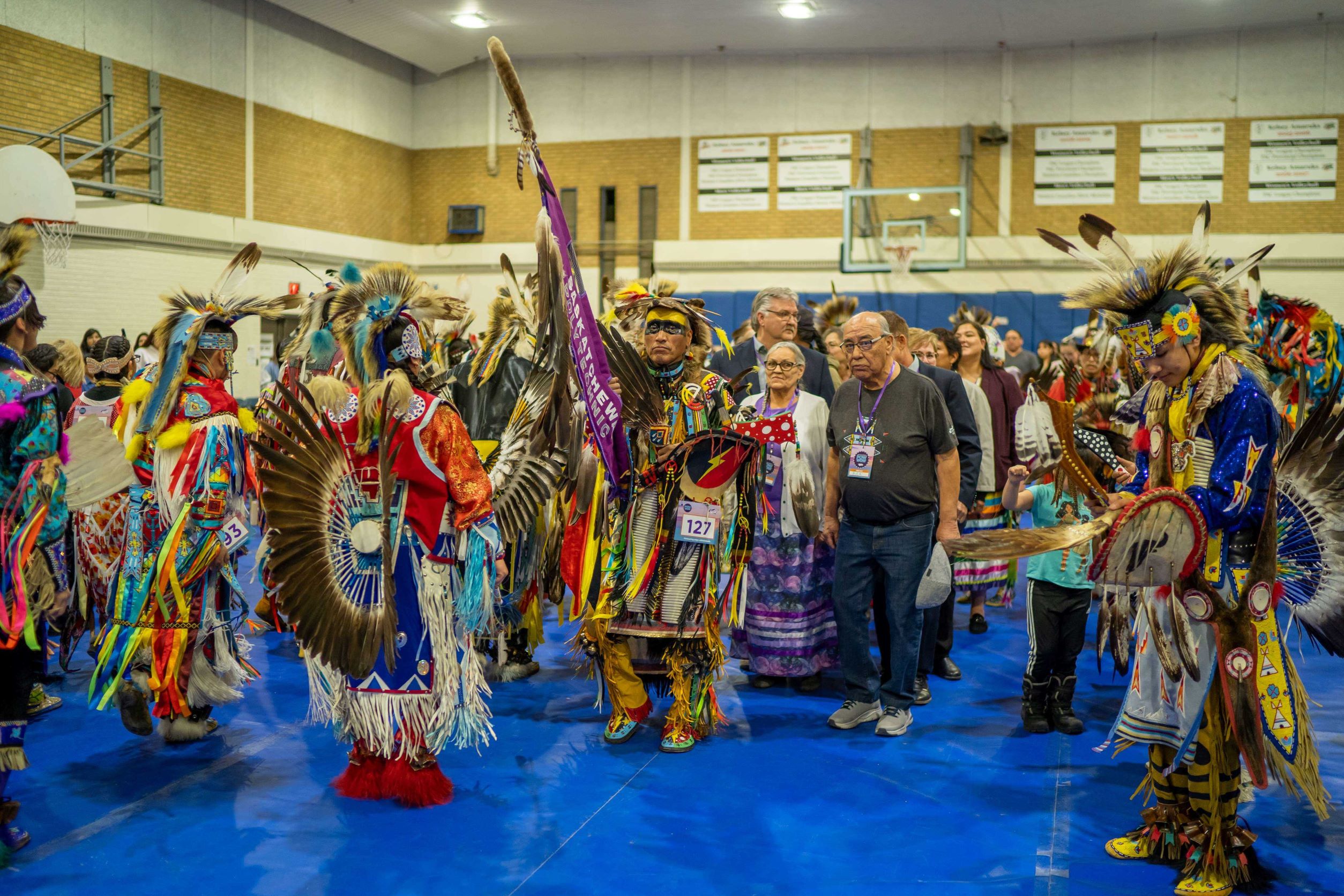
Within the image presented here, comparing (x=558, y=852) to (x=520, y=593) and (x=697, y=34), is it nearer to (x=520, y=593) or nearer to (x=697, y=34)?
(x=520, y=593)

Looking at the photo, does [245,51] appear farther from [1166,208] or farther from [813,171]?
[1166,208]

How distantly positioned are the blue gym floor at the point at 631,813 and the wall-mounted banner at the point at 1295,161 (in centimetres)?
1072

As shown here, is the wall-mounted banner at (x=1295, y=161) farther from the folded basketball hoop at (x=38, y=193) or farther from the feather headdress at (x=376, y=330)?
the folded basketball hoop at (x=38, y=193)

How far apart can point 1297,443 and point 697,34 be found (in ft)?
39.2

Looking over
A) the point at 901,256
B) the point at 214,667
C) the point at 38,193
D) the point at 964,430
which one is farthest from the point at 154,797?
the point at 901,256

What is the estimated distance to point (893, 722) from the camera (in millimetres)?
3746

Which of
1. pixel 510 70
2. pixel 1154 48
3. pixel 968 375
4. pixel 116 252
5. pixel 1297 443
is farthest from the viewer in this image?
pixel 1154 48

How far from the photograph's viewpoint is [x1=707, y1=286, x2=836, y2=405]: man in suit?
14.6ft

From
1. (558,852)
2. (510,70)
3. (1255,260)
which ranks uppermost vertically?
(510,70)

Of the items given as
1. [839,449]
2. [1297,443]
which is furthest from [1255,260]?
[839,449]

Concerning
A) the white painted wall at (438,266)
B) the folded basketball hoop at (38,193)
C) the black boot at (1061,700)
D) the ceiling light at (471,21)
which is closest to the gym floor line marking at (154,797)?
the black boot at (1061,700)

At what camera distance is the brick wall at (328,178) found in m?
12.7

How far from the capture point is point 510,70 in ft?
9.09

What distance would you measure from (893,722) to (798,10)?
33.7 ft
